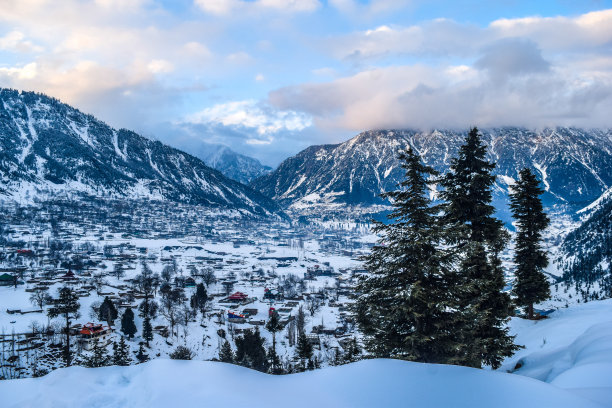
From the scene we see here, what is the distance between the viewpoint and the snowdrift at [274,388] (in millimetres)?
5859

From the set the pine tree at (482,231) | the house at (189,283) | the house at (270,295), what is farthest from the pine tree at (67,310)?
the house at (270,295)

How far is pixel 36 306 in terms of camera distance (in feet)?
162

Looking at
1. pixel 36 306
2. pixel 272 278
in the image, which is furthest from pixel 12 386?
pixel 272 278

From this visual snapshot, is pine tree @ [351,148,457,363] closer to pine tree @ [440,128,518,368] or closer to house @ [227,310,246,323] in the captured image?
pine tree @ [440,128,518,368]

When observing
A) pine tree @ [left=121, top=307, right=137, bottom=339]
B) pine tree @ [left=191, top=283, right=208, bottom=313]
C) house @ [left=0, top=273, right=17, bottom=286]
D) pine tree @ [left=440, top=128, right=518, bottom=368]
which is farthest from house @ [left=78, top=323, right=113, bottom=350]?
house @ [left=0, top=273, right=17, bottom=286]

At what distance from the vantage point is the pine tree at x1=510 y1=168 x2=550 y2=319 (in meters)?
20.6

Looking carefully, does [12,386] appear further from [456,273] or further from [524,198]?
[524,198]

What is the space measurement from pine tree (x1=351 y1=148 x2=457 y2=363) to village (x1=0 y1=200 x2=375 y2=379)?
3.72ft

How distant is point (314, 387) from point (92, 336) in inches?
1583

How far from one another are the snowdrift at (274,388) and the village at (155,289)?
4432 mm

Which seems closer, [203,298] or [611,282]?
[203,298]

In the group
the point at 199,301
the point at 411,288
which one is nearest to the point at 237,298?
the point at 199,301

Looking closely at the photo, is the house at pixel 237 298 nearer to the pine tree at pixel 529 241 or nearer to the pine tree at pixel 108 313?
the pine tree at pixel 108 313

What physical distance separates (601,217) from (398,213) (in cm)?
20306
